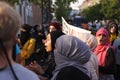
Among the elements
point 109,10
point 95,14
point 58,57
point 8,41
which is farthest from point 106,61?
point 95,14

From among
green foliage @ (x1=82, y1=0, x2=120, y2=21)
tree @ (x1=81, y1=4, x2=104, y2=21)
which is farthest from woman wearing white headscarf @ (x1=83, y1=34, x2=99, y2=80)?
tree @ (x1=81, y1=4, x2=104, y2=21)

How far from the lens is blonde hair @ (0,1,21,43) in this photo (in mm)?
2434

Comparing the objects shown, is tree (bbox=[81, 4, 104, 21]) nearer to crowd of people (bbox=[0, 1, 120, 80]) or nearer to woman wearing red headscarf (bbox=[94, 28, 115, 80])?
woman wearing red headscarf (bbox=[94, 28, 115, 80])

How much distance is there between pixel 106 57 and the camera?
21.2ft

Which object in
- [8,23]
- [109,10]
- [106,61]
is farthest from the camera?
[109,10]

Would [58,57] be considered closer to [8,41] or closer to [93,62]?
[93,62]

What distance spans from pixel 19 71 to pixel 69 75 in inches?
49.8

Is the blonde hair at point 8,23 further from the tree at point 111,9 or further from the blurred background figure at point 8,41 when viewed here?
the tree at point 111,9

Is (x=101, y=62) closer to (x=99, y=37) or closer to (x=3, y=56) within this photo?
(x=99, y=37)

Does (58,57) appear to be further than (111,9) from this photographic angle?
No

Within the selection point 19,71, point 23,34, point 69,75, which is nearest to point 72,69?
point 69,75

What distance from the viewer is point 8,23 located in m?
2.44

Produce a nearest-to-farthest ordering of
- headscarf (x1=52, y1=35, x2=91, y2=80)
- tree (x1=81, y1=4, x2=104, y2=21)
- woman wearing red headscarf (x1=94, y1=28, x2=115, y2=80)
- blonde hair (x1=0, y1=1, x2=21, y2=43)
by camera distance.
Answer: blonde hair (x1=0, y1=1, x2=21, y2=43) < headscarf (x1=52, y1=35, x2=91, y2=80) < woman wearing red headscarf (x1=94, y1=28, x2=115, y2=80) < tree (x1=81, y1=4, x2=104, y2=21)

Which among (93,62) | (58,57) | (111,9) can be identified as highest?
(58,57)
